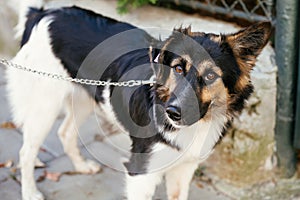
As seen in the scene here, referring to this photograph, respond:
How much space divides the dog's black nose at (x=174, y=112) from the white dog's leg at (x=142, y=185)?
0.62 meters

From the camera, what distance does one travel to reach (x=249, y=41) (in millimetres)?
2598

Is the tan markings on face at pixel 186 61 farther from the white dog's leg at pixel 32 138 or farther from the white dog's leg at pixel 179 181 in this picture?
the white dog's leg at pixel 32 138

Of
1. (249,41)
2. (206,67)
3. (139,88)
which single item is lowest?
(139,88)

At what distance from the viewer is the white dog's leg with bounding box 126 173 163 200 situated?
9.99 ft

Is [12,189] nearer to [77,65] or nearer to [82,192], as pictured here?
[82,192]

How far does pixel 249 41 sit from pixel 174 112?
58cm

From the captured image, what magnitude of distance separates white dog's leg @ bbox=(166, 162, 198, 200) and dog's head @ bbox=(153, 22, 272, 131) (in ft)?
2.14

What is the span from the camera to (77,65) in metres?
3.40

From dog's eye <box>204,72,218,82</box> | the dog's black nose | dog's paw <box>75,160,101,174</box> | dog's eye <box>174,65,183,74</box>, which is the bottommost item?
dog's paw <box>75,160,101,174</box>

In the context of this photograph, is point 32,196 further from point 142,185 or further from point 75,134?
point 142,185

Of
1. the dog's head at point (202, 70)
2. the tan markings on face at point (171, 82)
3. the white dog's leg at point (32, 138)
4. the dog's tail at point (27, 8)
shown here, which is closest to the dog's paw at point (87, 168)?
the white dog's leg at point (32, 138)

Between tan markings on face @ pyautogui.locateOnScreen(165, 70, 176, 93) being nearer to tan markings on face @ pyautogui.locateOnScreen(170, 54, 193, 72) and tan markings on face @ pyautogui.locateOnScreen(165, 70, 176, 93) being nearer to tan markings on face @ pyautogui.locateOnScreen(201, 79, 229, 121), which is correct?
tan markings on face @ pyautogui.locateOnScreen(170, 54, 193, 72)

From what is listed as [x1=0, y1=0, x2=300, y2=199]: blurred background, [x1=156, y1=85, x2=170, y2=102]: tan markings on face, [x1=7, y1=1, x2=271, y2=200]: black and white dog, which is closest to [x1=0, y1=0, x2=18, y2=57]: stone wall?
[x1=0, y1=0, x2=300, y2=199]: blurred background

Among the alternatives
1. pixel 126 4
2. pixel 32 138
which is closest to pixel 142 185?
pixel 32 138
